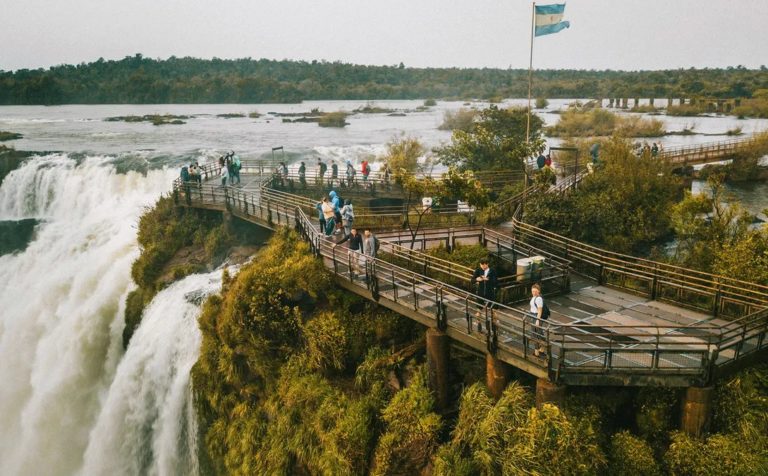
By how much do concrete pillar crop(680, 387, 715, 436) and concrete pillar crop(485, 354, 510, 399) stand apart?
12.3 feet

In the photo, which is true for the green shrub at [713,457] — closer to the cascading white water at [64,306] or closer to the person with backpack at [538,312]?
the person with backpack at [538,312]

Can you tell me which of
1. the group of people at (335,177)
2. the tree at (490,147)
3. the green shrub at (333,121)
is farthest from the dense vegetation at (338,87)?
the group of people at (335,177)

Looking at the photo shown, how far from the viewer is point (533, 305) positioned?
1440 cm

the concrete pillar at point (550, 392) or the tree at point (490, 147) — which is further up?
the tree at point (490, 147)

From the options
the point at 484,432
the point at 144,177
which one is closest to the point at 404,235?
the point at 484,432

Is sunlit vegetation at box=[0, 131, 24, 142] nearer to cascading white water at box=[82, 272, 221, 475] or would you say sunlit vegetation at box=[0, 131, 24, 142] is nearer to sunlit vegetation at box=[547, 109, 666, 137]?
cascading white water at box=[82, 272, 221, 475]

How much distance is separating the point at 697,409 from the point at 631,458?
1.68 metres

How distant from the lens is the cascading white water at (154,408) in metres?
21.2

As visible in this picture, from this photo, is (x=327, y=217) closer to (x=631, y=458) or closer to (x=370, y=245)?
(x=370, y=245)

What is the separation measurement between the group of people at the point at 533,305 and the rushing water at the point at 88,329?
37.4ft

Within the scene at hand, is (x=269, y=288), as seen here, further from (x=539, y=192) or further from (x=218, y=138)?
(x=218, y=138)

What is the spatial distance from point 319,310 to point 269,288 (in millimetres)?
1763

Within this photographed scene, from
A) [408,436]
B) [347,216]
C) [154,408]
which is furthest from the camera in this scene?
[347,216]

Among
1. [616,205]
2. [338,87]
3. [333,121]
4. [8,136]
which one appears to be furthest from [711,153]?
[338,87]
